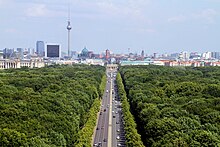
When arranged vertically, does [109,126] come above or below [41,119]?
below

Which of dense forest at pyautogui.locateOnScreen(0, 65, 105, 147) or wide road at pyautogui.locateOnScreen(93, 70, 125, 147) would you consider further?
wide road at pyautogui.locateOnScreen(93, 70, 125, 147)

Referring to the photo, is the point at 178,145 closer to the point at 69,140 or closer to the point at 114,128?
the point at 69,140

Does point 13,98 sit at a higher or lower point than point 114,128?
higher

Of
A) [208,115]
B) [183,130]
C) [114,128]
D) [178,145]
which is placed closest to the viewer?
[178,145]

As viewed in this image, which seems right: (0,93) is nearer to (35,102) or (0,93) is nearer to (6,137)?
(35,102)

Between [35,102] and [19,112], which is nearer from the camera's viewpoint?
[19,112]

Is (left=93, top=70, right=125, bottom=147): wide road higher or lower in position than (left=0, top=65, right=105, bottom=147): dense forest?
lower

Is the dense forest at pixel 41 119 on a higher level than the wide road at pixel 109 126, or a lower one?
higher

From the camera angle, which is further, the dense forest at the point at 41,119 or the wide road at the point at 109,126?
the wide road at the point at 109,126

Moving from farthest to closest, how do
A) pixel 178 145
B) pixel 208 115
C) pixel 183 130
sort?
pixel 208 115, pixel 183 130, pixel 178 145

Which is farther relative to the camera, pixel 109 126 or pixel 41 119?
pixel 109 126

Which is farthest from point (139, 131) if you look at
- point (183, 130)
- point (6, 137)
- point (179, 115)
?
point (6, 137)
